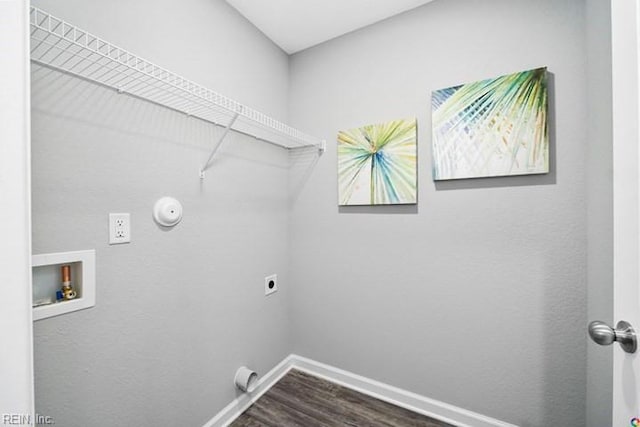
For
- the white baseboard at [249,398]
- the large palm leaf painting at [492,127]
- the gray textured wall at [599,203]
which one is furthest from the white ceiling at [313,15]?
the white baseboard at [249,398]

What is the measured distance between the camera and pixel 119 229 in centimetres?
98

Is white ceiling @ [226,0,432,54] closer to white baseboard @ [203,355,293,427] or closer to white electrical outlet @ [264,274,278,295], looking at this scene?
white electrical outlet @ [264,274,278,295]

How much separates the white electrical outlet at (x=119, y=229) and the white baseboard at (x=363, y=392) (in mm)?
1075

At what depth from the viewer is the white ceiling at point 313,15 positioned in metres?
1.45

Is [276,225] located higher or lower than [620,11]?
lower

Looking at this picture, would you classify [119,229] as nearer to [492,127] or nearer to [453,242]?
[453,242]

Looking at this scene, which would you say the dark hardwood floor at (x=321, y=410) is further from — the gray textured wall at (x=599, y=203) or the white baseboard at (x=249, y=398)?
the gray textured wall at (x=599, y=203)

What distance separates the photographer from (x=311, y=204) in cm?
185

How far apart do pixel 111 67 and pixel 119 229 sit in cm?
61

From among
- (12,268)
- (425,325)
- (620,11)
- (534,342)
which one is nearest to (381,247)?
(425,325)

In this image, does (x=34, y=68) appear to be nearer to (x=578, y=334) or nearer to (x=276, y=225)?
(x=276, y=225)

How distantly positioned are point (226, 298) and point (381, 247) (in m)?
0.99

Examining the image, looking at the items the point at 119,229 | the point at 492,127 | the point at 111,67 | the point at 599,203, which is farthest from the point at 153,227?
the point at 599,203

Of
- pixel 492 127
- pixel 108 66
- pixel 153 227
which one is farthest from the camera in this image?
pixel 492 127
